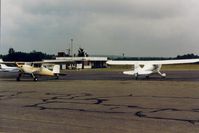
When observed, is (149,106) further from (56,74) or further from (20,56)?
(20,56)

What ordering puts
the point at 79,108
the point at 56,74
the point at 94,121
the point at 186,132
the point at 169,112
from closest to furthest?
the point at 186,132 < the point at 94,121 < the point at 169,112 < the point at 79,108 < the point at 56,74

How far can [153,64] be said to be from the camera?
46.7 m

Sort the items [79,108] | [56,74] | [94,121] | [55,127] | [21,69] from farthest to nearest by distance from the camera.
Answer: [56,74]
[21,69]
[79,108]
[94,121]
[55,127]

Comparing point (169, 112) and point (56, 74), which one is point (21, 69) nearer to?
point (56, 74)

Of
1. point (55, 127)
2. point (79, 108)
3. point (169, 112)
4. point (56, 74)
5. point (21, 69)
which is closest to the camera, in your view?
point (55, 127)

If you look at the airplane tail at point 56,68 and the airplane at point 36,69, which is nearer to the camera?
the airplane at point 36,69

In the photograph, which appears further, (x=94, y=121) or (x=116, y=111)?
(x=116, y=111)

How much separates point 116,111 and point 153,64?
105ft

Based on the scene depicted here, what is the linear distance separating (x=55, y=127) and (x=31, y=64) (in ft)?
117

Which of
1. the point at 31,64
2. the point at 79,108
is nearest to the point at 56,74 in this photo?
the point at 31,64

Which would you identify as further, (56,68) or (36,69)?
(56,68)

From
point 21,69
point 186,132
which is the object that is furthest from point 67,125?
point 21,69

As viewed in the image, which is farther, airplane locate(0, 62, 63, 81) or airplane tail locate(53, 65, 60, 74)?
airplane tail locate(53, 65, 60, 74)

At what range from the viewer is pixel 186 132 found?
1055cm
